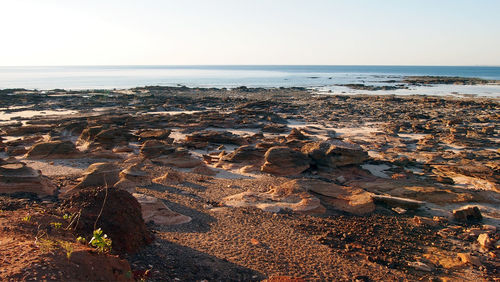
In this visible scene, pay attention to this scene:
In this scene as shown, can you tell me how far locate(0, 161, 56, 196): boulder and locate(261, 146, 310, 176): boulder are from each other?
7.13 m

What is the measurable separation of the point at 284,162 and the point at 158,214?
6193mm

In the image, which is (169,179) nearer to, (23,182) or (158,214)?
(158,214)

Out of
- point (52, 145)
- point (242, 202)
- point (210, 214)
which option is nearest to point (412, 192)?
point (242, 202)

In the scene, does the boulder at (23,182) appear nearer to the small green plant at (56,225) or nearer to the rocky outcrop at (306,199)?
the small green plant at (56,225)

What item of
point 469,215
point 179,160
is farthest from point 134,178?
point 469,215

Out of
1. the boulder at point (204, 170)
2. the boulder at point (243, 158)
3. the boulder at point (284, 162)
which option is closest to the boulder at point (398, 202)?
the boulder at point (284, 162)

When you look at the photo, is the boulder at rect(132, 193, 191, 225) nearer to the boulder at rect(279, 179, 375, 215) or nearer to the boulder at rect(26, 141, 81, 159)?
the boulder at rect(279, 179, 375, 215)

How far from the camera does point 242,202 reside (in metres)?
9.92

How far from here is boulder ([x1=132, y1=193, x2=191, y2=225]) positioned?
8109mm

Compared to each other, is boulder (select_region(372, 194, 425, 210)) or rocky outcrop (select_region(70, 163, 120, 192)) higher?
rocky outcrop (select_region(70, 163, 120, 192))

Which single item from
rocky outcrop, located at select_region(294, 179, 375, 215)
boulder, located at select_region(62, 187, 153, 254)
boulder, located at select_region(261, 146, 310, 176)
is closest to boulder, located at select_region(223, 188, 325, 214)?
rocky outcrop, located at select_region(294, 179, 375, 215)

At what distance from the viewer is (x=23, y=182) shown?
32.0ft

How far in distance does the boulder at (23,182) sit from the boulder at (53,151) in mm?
4855

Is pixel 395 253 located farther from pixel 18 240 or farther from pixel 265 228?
pixel 18 240
